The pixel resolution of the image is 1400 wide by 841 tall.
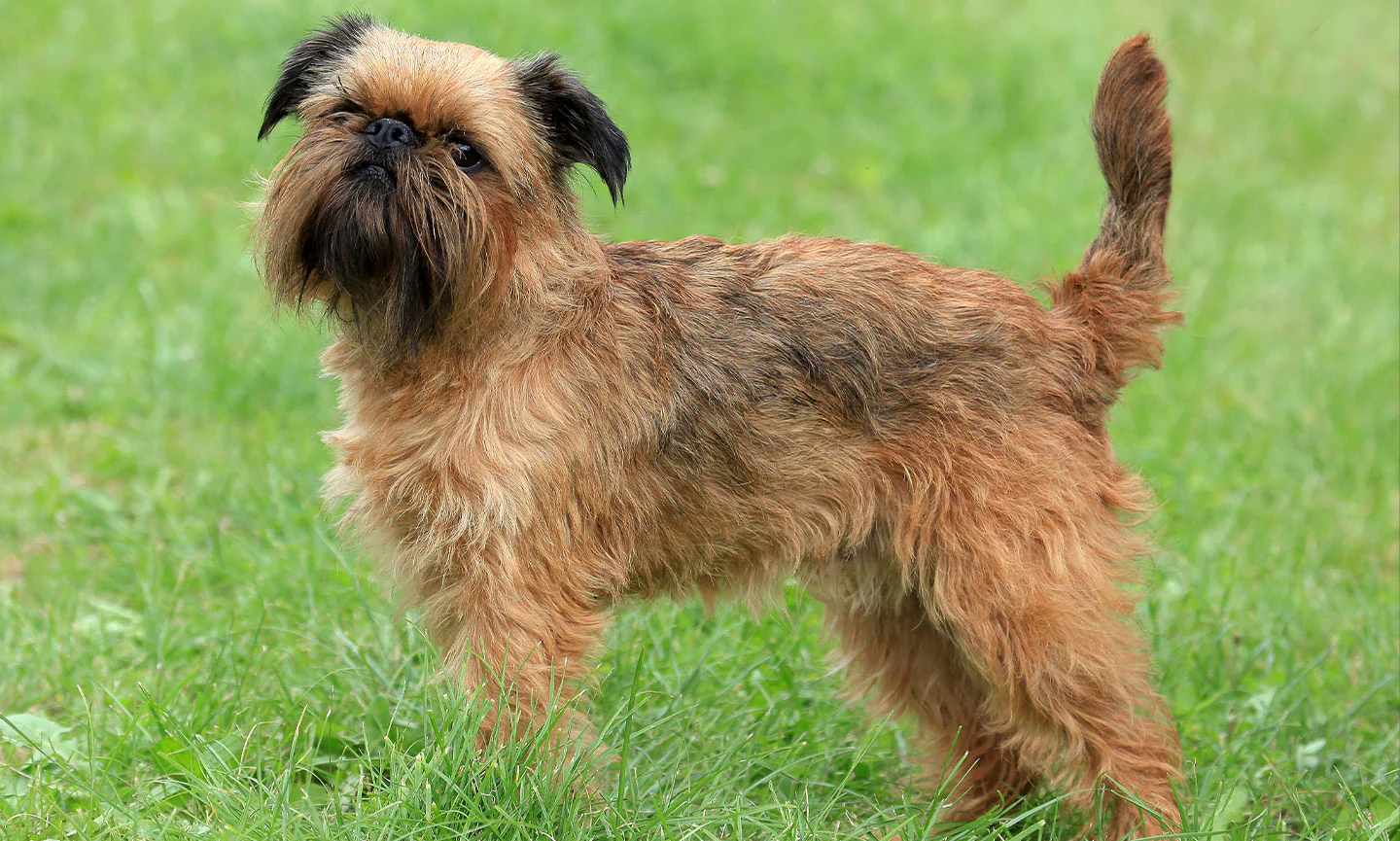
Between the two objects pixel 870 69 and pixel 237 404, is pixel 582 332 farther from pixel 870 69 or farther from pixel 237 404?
pixel 870 69

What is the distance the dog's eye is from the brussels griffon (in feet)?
0.05

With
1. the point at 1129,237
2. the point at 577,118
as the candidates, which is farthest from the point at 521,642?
the point at 1129,237

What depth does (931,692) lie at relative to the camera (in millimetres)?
4090

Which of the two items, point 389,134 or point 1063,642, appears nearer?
point 389,134

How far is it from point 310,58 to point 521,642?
64.4 inches

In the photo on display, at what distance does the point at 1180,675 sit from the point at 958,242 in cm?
391

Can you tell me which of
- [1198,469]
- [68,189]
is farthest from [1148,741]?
[68,189]

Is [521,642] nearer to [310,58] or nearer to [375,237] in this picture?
[375,237]

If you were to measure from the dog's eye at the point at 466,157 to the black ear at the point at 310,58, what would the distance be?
490mm

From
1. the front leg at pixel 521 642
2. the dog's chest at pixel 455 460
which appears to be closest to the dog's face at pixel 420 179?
the dog's chest at pixel 455 460

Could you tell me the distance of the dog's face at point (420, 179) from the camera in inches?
121

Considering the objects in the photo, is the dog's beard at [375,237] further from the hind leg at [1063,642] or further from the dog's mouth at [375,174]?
the hind leg at [1063,642]

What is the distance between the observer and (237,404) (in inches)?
234

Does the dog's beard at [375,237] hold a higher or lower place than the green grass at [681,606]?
higher
